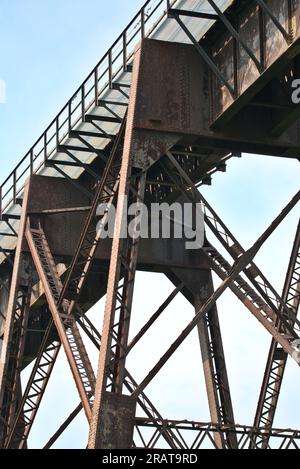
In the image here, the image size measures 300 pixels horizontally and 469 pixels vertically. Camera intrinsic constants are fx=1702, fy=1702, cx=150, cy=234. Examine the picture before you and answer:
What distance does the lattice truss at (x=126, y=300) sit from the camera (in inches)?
1176

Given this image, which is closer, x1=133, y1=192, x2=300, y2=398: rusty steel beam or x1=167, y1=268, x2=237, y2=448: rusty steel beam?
x1=133, y1=192, x2=300, y2=398: rusty steel beam

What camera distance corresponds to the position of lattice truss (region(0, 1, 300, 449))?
29875 mm

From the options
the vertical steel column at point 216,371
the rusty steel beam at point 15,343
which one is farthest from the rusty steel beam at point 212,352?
the rusty steel beam at point 15,343

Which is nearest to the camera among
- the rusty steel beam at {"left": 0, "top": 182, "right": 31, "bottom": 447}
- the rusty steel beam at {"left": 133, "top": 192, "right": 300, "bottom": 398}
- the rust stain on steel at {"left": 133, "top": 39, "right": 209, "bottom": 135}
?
the rusty steel beam at {"left": 133, "top": 192, "right": 300, "bottom": 398}

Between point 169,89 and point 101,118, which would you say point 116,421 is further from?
point 101,118

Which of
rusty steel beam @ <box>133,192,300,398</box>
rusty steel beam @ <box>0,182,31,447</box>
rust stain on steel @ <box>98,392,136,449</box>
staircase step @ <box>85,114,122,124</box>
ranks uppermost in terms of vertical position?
staircase step @ <box>85,114,122,124</box>

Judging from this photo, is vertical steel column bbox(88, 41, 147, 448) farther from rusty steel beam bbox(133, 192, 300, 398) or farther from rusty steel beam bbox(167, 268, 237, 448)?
rusty steel beam bbox(167, 268, 237, 448)

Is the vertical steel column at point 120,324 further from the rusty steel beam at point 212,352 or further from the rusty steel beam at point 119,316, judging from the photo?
the rusty steel beam at point 212,352

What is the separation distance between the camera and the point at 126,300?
30312 millimetres

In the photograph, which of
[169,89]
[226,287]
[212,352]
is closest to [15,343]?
[212,352]

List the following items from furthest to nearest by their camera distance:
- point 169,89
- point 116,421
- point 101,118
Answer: point 101,118
point 169,89
point 116,421

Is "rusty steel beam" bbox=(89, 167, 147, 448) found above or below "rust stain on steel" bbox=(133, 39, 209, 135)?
below

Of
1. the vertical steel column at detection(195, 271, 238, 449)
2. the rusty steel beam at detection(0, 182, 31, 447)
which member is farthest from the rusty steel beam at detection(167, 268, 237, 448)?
the rusty steel beam at detection(0, 182, 31, 447)

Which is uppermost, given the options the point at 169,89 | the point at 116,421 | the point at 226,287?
the point at 169,89
